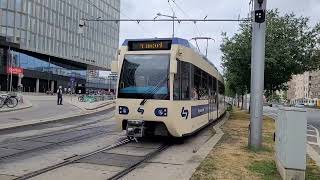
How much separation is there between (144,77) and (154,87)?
1.57 ft

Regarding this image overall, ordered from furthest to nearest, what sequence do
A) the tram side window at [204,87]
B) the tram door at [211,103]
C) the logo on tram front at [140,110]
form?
the tram door at [211,103] < the tram side window at [204,87] < the logo on tram front at [140,110]

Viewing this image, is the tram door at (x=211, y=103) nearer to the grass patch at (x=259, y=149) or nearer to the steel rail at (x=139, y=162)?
the steel rail at (x=139, y=162)

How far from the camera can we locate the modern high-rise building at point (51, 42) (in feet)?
245

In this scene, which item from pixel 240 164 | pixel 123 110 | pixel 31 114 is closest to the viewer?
pixel 240 164

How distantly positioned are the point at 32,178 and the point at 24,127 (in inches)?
462

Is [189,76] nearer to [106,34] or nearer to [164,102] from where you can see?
[164,102]

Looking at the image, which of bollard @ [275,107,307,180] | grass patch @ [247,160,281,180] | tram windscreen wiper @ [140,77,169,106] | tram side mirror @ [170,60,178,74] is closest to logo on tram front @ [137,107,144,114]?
tram windscreen wiper @ [140,77,169,106]

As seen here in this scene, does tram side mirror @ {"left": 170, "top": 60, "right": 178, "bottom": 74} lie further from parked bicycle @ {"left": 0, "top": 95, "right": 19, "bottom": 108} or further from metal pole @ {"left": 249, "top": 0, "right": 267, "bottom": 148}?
parked bicycle @ {"left": 0, "top": 95, "right": 19, "bottom": 108}

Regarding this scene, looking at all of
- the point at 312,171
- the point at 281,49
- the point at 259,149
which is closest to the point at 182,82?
the point at 259,149

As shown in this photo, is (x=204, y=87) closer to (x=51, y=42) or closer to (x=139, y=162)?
(x=139, y=162)

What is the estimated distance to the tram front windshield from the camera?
1470 centimetres

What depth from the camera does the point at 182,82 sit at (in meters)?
15.4

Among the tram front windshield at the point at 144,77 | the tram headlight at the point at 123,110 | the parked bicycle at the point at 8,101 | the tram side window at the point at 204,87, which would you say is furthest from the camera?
the parked bicycle at the point at 8,101

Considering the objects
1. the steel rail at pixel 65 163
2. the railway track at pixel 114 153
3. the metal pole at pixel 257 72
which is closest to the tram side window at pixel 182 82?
the railway track at pixel 114 153
